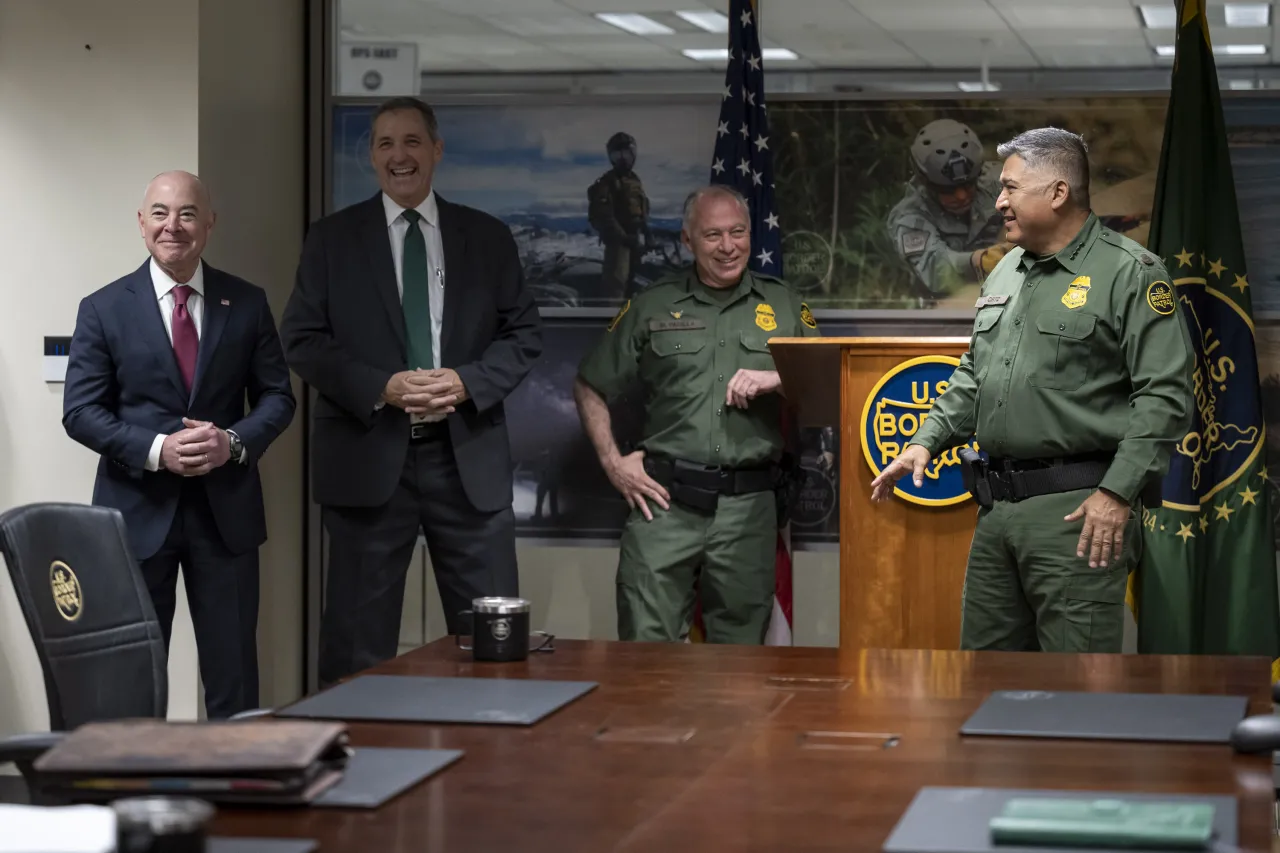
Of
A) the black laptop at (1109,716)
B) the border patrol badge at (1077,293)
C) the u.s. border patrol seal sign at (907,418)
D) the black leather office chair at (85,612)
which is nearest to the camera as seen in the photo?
the black laptop at (1109,716)

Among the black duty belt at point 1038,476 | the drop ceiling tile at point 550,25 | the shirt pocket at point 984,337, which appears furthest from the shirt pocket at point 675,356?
the drop ceiling tile at point 550,25

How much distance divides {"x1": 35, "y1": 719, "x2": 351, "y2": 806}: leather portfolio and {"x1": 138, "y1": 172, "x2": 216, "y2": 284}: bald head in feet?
10.3

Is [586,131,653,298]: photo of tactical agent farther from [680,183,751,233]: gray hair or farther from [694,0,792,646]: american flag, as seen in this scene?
[680,183,751,233]: gray hair

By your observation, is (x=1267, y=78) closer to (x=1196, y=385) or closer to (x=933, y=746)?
(x=1196, y=385)

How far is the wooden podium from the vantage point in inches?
174

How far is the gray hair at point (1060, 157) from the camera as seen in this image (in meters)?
4.19

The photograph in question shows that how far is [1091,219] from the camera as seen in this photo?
4.26m

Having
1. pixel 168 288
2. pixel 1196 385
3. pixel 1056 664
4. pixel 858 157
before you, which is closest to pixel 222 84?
pixel 168 288

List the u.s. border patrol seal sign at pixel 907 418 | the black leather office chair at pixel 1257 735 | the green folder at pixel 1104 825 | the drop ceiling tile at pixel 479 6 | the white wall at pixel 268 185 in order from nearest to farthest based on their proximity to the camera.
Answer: the green folder at pixel 1104 825, the black leather office chair at pixel 1257 735, the u.s. border patrol seal sign at pixel 907 418, the white wall at pixel 268 185, the drop ceiling tile at pixel 479 6

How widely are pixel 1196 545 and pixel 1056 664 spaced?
2.69m

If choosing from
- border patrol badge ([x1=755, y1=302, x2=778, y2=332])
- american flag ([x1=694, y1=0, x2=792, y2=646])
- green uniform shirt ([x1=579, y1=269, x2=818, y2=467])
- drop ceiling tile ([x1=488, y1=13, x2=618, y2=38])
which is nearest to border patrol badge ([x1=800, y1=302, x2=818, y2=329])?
green uniform shirt ([x1=579, y1=269, x2=818, y2=467])

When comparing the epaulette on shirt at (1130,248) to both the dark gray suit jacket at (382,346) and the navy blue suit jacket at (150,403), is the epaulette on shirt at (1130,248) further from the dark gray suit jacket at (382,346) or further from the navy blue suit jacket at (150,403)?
the navy blue suit jacket at (150,403)

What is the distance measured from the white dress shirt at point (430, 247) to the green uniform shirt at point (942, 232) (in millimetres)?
1684

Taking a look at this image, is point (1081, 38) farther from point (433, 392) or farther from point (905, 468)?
point (433, 392)
